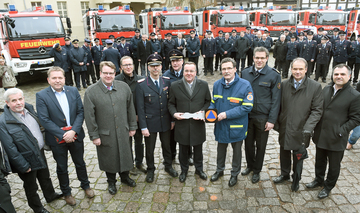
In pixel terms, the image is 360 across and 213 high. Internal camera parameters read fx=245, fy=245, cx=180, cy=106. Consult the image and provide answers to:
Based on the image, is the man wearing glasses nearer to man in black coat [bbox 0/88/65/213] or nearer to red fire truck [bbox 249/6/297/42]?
man in black coat [bbox 0/88/65/213]

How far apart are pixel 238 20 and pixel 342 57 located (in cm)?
749

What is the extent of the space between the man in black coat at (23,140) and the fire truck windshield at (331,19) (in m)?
20.2

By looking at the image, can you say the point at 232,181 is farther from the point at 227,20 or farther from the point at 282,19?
the point at 282,19

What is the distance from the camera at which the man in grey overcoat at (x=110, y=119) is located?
350cm

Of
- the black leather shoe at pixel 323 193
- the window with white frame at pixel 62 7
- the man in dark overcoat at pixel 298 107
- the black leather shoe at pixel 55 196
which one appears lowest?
the black leather shoe at pixel 323 193

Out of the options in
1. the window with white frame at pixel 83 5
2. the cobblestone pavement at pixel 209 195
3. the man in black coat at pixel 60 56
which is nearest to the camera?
the cobblestone pavement at pixel 209 195

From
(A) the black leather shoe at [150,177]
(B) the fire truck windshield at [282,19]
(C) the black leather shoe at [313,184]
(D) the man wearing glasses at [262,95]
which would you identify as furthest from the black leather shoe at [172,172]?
(B) the fire truck windshield at [282,19]

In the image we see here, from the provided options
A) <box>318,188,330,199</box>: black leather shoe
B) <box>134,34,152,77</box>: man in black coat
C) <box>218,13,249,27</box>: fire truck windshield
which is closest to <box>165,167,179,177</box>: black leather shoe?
<box>318,188,330,199</box>: black leather shoe

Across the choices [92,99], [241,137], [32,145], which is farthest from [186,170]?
[32,145]

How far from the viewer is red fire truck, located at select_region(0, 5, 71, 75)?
10.3m

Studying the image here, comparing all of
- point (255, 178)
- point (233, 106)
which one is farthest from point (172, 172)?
point (233, 106)

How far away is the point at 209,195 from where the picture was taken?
384 centimetres

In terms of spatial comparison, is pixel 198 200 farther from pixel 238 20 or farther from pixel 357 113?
pixel 238 20

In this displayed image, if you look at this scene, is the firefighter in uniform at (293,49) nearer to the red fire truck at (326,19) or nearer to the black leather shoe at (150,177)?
the red fire truck at (326,19)
